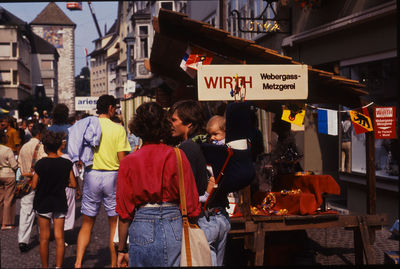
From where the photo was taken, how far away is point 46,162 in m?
6.77

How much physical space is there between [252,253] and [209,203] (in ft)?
6.52

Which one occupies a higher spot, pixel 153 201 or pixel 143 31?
pixel 143 31

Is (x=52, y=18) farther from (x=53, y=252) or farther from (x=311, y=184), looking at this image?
(x=311, y=184)

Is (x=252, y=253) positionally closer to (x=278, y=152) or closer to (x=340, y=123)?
(x=278, y=152)

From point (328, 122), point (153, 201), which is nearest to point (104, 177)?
point (328, 122)

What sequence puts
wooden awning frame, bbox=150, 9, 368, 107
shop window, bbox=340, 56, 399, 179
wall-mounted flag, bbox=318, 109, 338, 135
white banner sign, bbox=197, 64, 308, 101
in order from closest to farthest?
Result: white banner sign, bbox=197, 64, 308, 101 < wooden awning frame, bbox=150, 9, 368, 107 < wall-mounted flag, bbox=318, 109, 338, 135 < shop window, bbox=340, 56, 399, 179

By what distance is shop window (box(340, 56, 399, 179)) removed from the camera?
32.1 feet

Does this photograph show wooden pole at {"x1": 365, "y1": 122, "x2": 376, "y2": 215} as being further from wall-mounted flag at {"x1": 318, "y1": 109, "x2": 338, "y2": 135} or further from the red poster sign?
wall-mounted flag at {"x1": 318, "y1": 109, "x2": 338, "y2": 135}

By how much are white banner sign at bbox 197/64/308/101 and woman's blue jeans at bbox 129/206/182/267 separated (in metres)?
1.66

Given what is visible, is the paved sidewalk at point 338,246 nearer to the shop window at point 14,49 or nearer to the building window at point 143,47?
the building window at point 143,47

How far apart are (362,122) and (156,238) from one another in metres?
3.37

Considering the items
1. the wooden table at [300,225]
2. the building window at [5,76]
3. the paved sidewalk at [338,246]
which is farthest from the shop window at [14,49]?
the wooden table at [300,225]

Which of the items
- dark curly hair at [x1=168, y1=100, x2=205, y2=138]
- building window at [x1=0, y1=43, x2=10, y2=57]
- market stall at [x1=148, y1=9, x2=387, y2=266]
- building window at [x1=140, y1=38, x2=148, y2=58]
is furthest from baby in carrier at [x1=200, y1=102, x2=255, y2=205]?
building window at [x1=0, y1=43, x2=10, y2=57]

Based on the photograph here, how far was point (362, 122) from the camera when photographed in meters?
6.28
